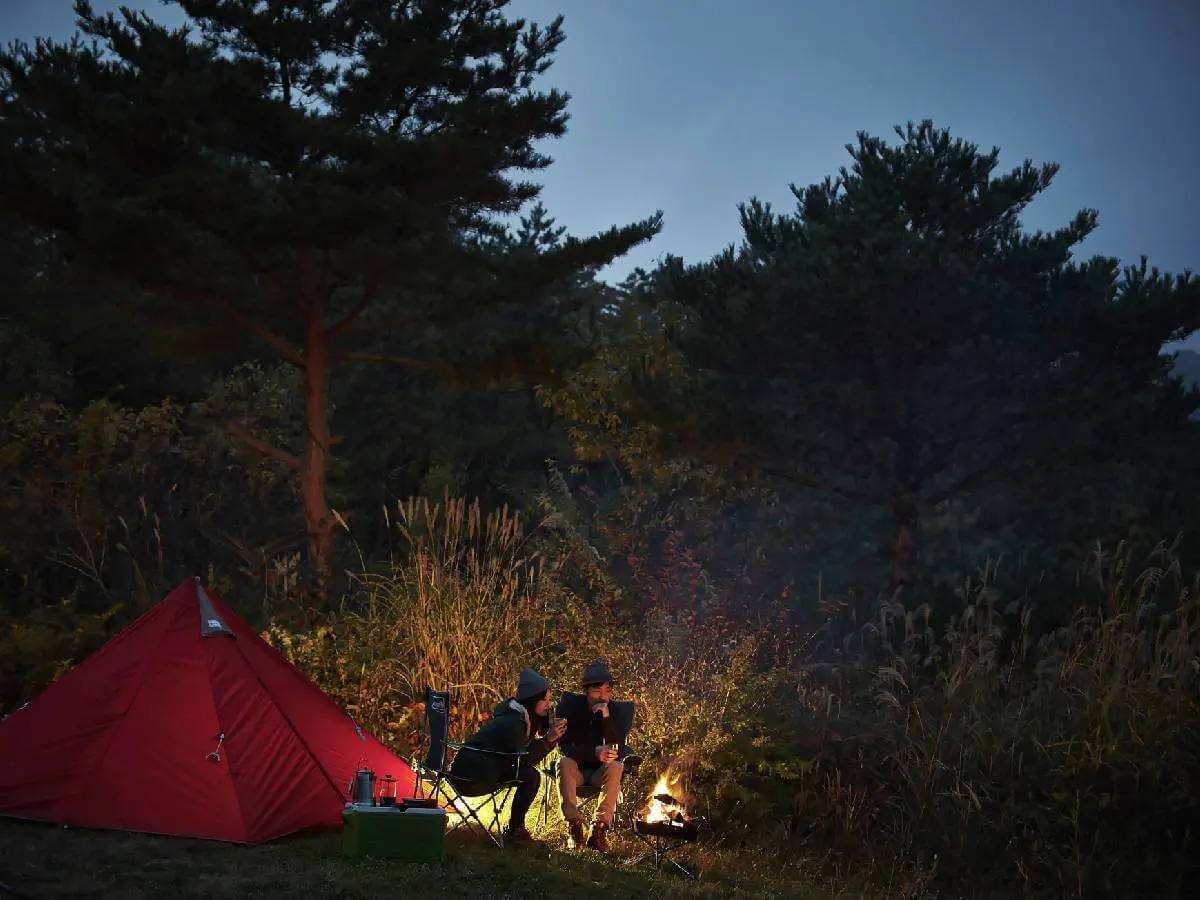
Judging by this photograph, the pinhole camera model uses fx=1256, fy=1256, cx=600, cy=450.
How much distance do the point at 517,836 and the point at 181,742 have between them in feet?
5.67

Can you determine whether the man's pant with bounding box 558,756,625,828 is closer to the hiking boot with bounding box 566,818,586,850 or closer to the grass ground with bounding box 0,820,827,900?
the hiking boot with bounding box 566,818,586,850

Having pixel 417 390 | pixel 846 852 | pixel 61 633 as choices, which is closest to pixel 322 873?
pixel 846 852

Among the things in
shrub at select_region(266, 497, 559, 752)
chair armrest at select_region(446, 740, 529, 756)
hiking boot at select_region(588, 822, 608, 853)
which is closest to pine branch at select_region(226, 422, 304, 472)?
shrub at select_region(266, 497, 559, 752)

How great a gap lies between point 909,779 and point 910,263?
7.04 m

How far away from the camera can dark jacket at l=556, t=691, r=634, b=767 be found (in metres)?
6.25

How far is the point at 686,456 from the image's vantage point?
A: 577 inches

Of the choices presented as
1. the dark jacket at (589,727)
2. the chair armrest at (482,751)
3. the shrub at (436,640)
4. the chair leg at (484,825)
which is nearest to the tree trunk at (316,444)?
the shrub at (436,640)

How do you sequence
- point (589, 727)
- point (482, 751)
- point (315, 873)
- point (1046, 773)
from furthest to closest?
1. point (1046, 773)
2. point (589, 727)
3. point (482, 751)
4. point (315, 873)

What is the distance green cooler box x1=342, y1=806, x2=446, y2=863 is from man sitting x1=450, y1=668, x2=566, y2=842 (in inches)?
15.5

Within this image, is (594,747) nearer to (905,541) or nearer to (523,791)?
(523,791)

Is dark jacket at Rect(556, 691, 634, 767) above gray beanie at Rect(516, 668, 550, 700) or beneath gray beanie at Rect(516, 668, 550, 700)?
beneath

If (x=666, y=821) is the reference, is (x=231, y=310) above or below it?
above

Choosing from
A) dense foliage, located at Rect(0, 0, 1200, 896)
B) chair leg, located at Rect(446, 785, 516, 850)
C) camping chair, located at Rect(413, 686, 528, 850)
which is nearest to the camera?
camping chair, located at Rect(413, 686, 528, 850)

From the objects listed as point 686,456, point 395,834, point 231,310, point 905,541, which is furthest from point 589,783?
point 686,456
